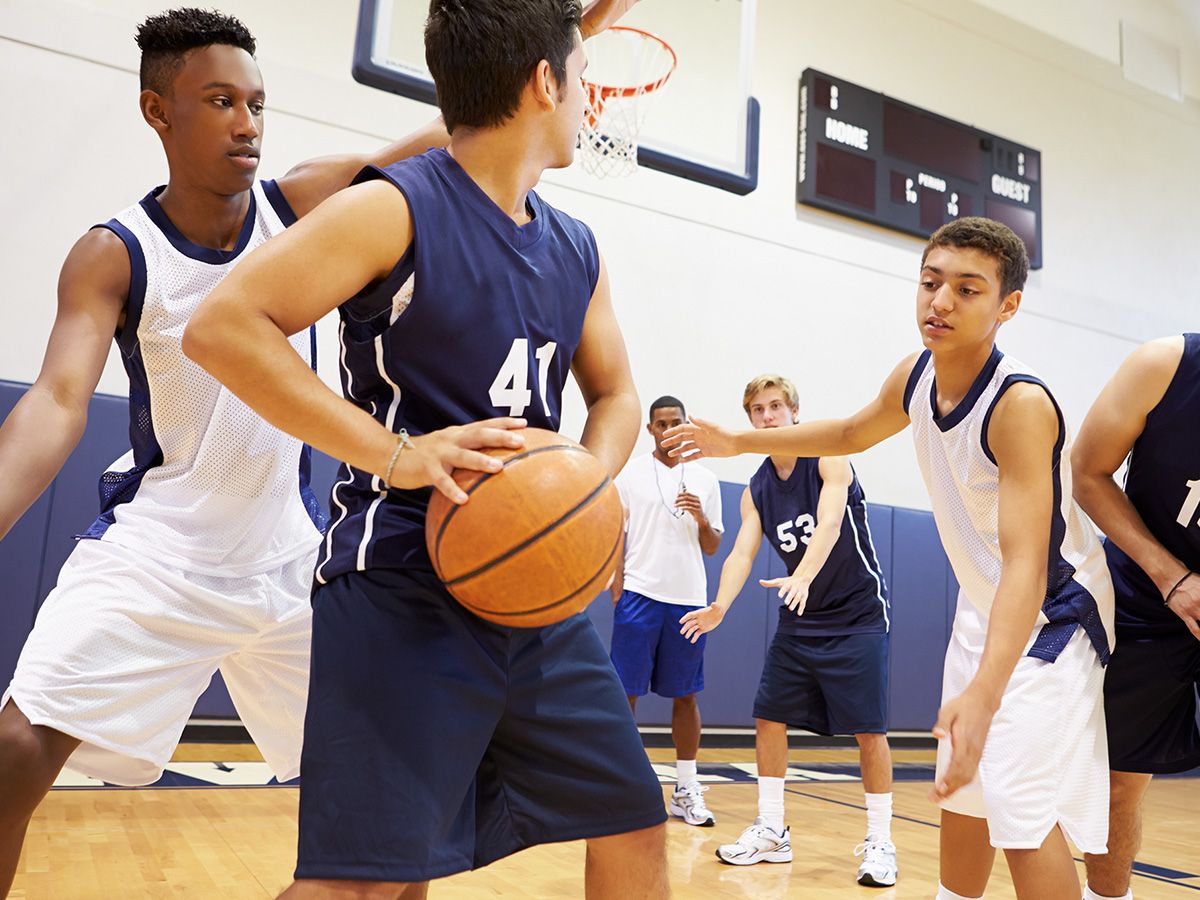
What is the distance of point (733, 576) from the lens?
193 inches

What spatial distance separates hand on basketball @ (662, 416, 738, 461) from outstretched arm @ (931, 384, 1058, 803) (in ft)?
2.54

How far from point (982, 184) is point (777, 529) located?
6.27 metres

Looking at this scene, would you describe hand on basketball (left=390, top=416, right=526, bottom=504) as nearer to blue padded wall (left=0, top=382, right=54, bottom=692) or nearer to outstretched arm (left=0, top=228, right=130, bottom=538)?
outstretched arm (left=0, top=228, right=130, bottom=538)

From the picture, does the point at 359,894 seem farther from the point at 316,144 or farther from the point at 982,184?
the point at 982,184

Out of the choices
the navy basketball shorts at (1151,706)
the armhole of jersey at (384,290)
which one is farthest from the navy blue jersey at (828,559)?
the armhole of jersey at (384,290)

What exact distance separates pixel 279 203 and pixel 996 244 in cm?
175

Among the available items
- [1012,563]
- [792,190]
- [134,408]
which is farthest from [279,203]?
[792,190]

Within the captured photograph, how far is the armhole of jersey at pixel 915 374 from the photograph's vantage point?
8.88 ft

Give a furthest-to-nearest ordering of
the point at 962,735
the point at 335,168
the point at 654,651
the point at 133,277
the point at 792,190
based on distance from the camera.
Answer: the point at 792,190
the point at 654,651
the point at 335,168
the point at 133,277
the point at 962,735

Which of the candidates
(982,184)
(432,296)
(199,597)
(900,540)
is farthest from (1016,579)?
(982,184)

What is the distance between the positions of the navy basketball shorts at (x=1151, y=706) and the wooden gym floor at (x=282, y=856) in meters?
1.53

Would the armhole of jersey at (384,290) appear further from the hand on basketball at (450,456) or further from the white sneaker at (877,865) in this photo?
the white sneaker at (877,865)

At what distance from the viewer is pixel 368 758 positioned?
1.48m

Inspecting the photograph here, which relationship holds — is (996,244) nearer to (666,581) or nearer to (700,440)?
(700,440)
